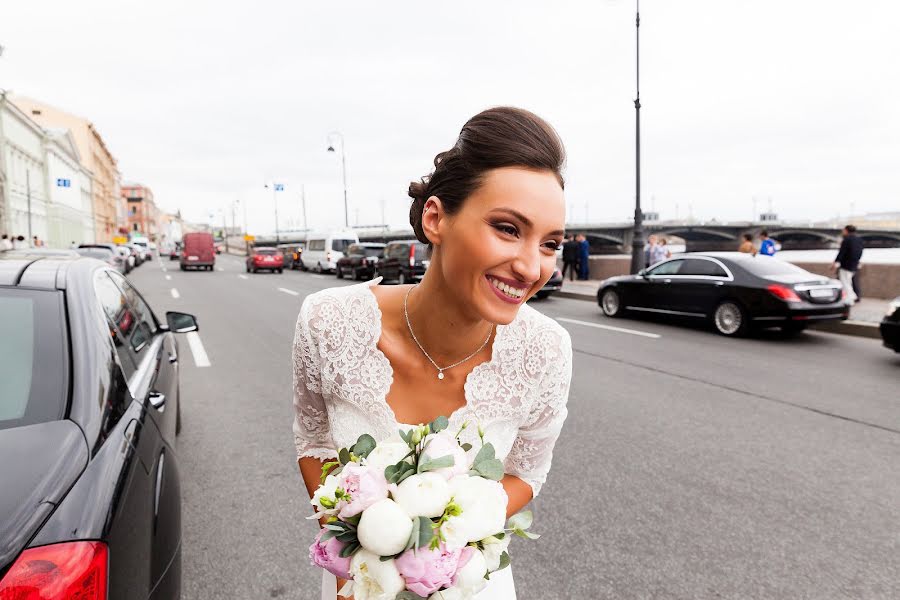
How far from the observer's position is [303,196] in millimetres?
59125

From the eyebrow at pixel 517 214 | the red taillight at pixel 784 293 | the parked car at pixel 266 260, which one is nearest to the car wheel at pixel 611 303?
the red taillight at pixel 784 293

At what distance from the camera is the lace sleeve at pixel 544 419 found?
4.70 ft

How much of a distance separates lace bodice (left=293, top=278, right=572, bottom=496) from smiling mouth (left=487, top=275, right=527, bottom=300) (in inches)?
10.7

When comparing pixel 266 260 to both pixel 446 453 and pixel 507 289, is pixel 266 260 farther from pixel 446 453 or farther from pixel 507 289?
pixel 446 453

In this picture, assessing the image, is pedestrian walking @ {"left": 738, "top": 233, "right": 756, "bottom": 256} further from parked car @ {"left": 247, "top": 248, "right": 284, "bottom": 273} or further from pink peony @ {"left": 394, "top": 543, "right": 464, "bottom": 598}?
parked car @ {"left": 247, "top": 248, "right": 284, "bottom": 273}

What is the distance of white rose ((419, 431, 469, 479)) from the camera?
0.96 metres

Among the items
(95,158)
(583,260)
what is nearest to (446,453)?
(583,260)

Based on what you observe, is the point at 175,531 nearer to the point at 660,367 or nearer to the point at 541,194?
the point at 541,194

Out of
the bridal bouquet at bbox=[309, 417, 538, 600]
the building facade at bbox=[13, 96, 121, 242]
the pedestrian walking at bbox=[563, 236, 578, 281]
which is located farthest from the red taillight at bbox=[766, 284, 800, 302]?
the building facade at bbox=[13, 96, 121, 242]

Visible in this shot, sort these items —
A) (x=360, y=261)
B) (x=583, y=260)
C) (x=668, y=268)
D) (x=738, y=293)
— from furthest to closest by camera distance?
(x=360, y=261) < (x=583, y=260) < (x=668, y=268) < (x=738, y=293)

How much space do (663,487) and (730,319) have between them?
22.5ft

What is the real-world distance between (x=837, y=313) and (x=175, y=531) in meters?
10.1

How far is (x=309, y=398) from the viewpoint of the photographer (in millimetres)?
1500

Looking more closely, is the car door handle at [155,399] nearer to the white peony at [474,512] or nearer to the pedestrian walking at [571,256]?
the white peony at [474,512]
